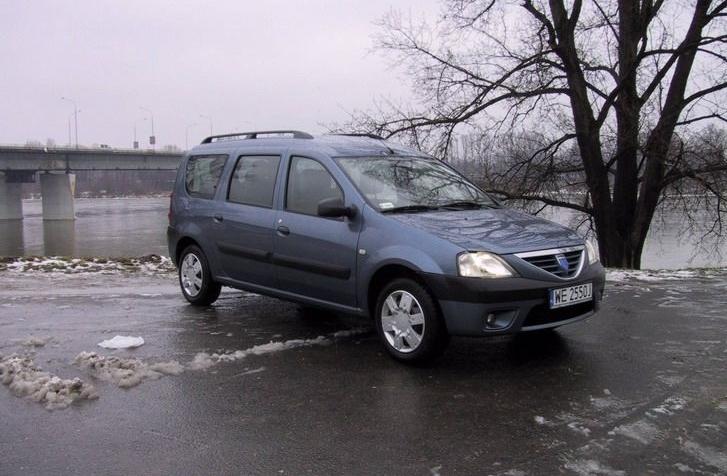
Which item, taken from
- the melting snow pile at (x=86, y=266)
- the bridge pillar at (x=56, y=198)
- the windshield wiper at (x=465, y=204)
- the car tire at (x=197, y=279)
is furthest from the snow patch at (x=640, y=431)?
the bridge pillar at (x=56, y=198)

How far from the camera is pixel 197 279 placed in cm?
734

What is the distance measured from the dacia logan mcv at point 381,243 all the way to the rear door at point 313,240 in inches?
0.4

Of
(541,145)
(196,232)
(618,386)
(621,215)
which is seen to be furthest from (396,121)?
(618,386)

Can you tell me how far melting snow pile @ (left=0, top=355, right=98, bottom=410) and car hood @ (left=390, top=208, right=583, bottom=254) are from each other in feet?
8.25

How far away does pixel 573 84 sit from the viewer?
15961 millimetres

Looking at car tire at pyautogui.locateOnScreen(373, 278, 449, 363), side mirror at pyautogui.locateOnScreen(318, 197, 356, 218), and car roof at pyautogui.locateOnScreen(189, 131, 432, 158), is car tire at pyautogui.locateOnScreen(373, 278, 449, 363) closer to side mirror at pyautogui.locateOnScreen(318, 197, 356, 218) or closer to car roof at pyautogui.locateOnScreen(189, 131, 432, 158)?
side mirror at pyautogui.locateOnScreen(318, 197, 356, 218)

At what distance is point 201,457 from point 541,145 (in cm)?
1611

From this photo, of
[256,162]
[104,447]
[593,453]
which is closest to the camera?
[593,453]

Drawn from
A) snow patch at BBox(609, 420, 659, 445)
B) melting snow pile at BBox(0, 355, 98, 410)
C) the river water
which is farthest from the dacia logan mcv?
the river water

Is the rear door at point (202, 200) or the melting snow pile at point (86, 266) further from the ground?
the rear door at point (202, 200)

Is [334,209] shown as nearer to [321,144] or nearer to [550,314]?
[321,144]

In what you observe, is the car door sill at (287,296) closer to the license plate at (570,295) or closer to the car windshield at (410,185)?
the car windshield at (410,185)

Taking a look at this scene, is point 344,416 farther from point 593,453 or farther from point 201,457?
point 593,453

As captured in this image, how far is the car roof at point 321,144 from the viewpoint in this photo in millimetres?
5996
